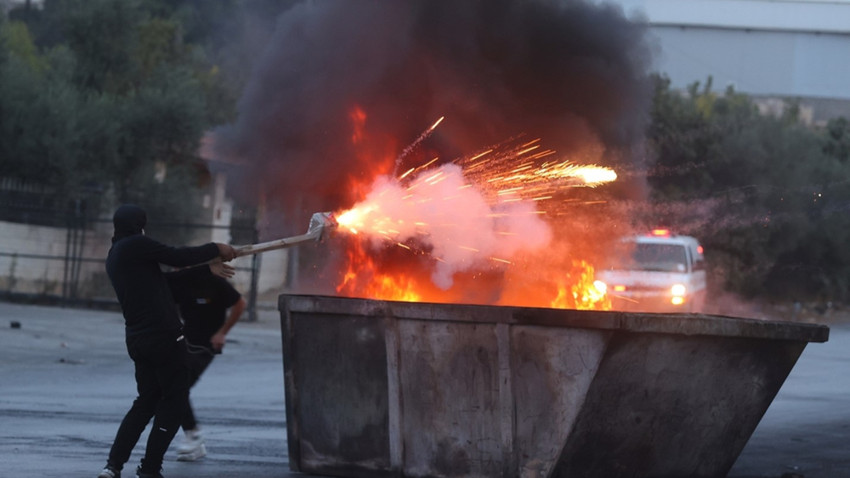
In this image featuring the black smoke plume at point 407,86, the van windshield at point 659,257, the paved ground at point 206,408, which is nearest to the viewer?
the paved ground at point 206,408

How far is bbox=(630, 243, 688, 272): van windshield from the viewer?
20.2 metres

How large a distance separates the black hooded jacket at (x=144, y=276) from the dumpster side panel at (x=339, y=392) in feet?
2.91

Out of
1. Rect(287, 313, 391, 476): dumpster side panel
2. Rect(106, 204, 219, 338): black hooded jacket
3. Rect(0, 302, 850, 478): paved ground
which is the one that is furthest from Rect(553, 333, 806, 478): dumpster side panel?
Rect(106, 204, 219, 338): black hooded jacket

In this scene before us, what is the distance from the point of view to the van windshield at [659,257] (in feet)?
66.4

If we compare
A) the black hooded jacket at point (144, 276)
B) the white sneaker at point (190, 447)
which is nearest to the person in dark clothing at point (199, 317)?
the white sneaker at point (190, 447)

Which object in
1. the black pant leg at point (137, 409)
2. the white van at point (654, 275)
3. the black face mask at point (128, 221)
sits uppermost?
the white van at point (654, 275)

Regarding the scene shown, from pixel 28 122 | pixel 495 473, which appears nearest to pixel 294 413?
pixel 495 473

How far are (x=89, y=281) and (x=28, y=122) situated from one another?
402 centimetres

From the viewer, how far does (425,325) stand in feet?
24.1

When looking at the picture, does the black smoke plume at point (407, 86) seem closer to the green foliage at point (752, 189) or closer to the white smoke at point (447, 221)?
the white smoke at point (447, 221)

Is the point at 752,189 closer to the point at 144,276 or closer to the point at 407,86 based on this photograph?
the point at 407,86

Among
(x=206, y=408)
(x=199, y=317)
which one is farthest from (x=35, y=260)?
(x=199, y=317)

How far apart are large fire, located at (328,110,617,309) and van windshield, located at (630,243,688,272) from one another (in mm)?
8367

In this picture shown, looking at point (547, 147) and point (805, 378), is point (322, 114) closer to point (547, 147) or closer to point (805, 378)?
point (547, 147)
